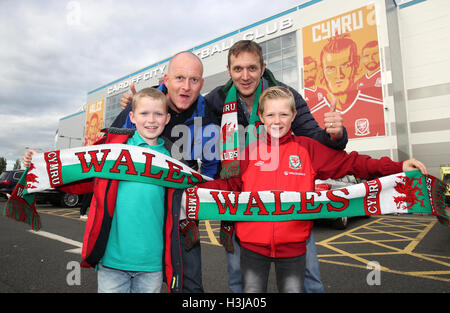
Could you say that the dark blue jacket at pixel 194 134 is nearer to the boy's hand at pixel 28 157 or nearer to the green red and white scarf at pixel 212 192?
the green red and white scarf at pixel 212 192

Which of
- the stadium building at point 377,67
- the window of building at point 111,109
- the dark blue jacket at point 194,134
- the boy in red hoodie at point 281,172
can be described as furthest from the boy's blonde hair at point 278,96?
the window of building at point 111,109

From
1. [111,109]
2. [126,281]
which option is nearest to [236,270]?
[126,281]

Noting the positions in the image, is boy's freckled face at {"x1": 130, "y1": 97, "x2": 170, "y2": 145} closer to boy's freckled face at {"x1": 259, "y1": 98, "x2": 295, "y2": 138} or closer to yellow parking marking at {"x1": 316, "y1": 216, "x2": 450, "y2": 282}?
boy's freckled face at {"x1": 259, "y1": 98, "x2": 295, "y2": 138}

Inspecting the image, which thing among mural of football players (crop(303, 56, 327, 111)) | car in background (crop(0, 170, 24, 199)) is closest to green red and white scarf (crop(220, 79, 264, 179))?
car in background (crop(0, 170, 24, 199))

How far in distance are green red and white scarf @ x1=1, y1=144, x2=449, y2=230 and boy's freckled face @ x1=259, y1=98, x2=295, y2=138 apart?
18.1 inches

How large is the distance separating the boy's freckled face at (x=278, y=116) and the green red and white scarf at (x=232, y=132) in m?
0.18

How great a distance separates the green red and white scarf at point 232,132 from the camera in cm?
212

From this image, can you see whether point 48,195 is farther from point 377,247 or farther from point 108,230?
point 377,247

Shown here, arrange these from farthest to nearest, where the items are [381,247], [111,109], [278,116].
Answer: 1. [111,109]
2. [381,247]
3. [278,116]

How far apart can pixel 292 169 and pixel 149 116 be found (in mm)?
1151

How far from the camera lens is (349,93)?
19312 mm

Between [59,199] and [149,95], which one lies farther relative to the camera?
[59,199]
